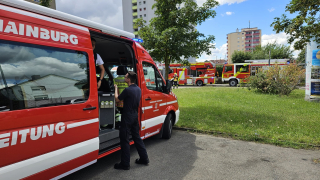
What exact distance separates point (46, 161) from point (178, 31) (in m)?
6.34

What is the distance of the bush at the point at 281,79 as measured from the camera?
1295 centimetres

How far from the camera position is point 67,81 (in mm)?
2838

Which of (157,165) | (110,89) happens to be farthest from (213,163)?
(110,89)

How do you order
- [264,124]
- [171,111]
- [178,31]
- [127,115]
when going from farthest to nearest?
1. [178,31]
2. [264,124]
3. [171,111]
4. [127,115]

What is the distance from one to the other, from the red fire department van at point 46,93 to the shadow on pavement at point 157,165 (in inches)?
16.4

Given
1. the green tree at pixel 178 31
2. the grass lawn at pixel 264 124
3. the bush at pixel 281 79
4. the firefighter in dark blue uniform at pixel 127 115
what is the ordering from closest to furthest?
the firefighter in dark blue uniform at pixel 127 115
the grass lawn at pixel 264 124
the green tree at pixel 178 31
the bush at pixel 281 79

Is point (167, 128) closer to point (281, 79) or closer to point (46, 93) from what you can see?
point (46, 93)

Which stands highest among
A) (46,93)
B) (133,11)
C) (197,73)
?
(133,11)

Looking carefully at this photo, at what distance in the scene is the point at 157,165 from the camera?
3.80 m

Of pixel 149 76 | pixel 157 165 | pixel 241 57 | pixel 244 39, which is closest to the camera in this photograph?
pixel 157 165

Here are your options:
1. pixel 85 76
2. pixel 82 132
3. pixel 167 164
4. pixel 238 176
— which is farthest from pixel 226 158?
pixel 85 76

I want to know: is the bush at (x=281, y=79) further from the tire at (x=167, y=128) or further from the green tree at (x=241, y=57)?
the green tree at (x=241, y=57)

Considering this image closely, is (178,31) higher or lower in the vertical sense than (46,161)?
higher

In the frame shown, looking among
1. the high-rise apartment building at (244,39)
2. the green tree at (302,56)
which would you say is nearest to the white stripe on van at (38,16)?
the green tree at (302,56)
